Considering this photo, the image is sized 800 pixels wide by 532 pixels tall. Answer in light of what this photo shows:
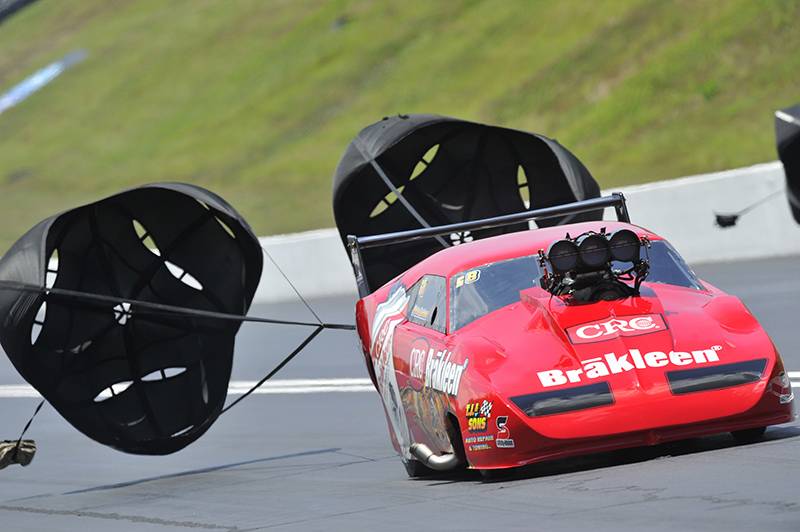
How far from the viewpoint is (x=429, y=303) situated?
10477 millimetres

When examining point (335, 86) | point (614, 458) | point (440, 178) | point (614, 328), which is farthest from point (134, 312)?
point (335, 86)

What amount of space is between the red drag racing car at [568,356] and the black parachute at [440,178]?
5.10 meters

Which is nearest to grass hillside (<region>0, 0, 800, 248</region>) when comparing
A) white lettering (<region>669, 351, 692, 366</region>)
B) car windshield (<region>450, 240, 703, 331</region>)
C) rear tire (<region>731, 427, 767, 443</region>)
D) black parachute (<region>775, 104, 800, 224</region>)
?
black parachute (<region>775, 104, 800, 224</region>)

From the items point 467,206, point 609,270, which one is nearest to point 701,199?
Result: point 467,206

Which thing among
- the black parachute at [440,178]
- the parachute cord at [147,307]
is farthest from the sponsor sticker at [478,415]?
the black parachute at [440,178]

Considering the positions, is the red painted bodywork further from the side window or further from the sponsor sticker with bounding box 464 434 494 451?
the side window

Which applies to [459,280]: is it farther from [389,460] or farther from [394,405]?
[389,460]

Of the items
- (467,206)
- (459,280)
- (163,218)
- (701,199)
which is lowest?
(701,199)

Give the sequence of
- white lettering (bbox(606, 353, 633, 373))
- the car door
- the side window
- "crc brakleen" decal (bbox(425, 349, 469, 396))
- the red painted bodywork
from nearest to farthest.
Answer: the red painted bodywork, white lettering (bbox(606, 353, 633, 373)), "crc brakleen" decal (bbox(425, 349, 469, 396)), the car door, the side window

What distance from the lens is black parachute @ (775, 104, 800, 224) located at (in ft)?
61.9

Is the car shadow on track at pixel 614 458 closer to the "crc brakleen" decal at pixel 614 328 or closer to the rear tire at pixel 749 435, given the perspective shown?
the rear tire at pixel 749 435

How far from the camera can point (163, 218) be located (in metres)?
14.5

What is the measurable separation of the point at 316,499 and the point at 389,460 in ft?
6.32

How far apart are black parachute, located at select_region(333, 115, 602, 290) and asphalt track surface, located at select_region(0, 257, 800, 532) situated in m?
1.80
